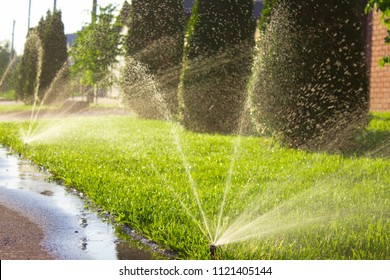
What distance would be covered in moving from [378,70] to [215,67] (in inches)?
173

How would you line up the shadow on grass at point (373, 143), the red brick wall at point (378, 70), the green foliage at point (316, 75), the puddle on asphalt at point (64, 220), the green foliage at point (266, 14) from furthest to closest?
the red brick wall at point (378, 70), the green foliage at point (266, 14), the green foliage at point (316, 75), the shadow on grass at point (373, 143), the puddle on asphalt at point (64, 220)

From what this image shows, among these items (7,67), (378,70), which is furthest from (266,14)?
(7,67)

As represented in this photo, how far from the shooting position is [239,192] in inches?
244

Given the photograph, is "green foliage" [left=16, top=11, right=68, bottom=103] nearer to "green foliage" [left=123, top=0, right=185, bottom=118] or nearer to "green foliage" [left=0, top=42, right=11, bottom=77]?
"green foliage" [left=123, top=0, right=185, bottom=118]

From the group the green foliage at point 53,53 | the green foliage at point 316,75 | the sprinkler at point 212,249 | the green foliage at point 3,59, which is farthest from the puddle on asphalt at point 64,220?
the green foliage at point 3,59

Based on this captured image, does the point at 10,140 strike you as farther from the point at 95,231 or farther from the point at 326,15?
the point at 95,231

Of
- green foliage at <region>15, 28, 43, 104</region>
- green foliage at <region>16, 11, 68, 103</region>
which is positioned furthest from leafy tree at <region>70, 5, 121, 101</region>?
green foliage at <region>15, 28, 43, 104</region>

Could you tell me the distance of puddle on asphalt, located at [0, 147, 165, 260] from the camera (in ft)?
14.1

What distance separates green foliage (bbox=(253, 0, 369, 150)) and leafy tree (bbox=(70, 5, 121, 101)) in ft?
49.6

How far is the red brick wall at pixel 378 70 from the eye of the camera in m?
14.5

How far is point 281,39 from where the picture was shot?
31.8 ft

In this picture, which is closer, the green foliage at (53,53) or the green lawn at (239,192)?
the green lawn at (239,192)

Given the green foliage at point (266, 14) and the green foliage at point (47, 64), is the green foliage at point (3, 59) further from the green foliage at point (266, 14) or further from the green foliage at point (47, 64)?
the green foliage at point (266, 14)

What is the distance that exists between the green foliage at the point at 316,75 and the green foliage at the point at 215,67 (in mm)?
3201
